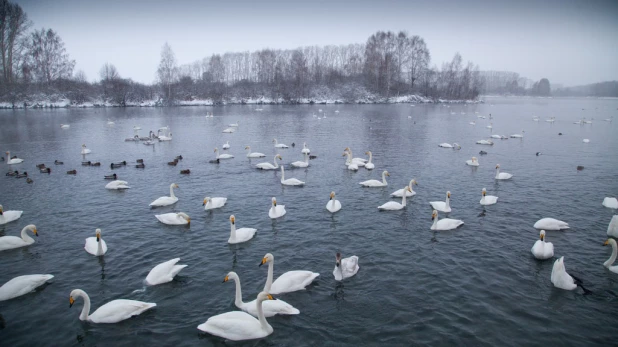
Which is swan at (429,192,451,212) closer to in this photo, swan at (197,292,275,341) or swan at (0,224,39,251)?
swan at (197,292,275,341)

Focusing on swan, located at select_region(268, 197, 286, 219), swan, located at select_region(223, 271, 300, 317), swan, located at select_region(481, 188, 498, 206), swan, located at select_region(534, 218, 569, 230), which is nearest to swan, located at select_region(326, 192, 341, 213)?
swan, located at select_region(268, 197, 286, 219)

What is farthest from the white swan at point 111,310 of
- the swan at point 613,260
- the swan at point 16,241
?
the swan at point 613,260

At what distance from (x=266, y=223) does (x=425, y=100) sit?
120031 millimetres

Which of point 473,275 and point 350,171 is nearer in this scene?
point 473,275

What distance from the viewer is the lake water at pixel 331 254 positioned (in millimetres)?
8953

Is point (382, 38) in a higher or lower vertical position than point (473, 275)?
higher

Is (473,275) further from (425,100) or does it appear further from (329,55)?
(329,55)

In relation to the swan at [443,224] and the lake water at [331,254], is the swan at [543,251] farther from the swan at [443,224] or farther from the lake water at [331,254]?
the swan at [443,224]

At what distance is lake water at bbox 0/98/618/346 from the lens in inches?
352

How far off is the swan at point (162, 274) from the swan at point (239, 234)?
266 cm

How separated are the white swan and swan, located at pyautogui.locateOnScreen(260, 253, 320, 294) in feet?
10.9

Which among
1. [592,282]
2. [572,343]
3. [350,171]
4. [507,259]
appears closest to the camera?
[572,343]

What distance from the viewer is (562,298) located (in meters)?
10.2

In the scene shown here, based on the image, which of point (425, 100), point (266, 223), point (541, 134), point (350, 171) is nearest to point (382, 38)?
point (425, 100)
